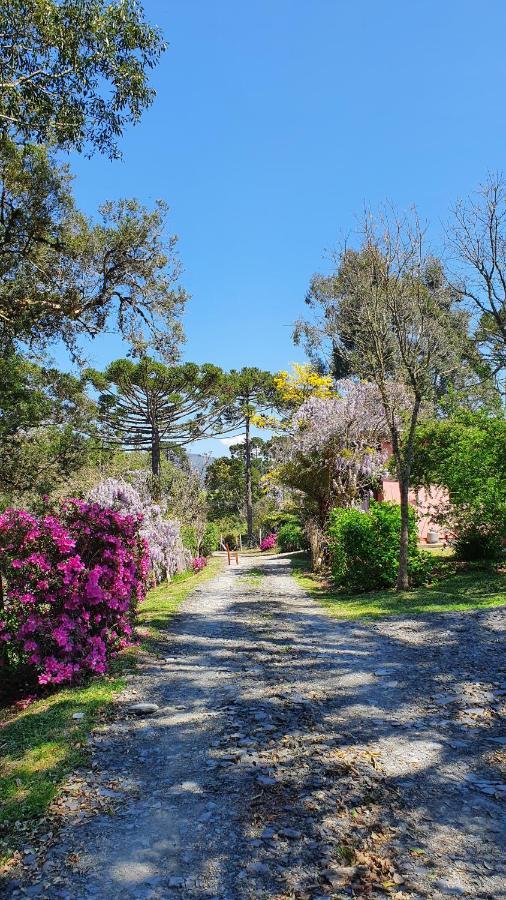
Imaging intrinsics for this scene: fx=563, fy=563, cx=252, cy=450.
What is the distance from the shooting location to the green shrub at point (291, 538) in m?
31.4

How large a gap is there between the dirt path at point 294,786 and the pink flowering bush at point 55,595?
76 centimetres

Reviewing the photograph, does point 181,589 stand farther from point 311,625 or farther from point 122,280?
point 122,280

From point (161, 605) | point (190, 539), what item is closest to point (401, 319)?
point (161, 605)

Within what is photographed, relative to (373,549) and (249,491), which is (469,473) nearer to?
(373,549)

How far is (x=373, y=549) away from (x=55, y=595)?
8159mm

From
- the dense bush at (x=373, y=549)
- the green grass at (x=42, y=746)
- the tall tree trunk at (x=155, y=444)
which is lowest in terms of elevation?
the green grass at (x=42, y=746)

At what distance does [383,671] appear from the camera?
6.03 metres

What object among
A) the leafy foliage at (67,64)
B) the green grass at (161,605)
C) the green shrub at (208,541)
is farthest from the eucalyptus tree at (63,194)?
the green shrub at (208,541)

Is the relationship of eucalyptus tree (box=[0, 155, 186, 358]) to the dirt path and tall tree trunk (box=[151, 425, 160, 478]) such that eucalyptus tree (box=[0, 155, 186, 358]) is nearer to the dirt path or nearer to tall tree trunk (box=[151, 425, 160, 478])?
the dirt path

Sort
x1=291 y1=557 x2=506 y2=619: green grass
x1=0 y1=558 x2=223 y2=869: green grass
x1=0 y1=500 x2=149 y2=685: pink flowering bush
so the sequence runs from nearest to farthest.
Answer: x1=0 y1=558 x2=223 y2=869: green grass
x1=0 y1=500 x2=149 y2=685: pink flowering bush
x1=291 y1=557 x2=506 y2=619: green grass

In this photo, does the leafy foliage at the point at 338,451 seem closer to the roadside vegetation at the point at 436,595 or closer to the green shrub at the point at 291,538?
the roadside vegetation at the point at 436,595

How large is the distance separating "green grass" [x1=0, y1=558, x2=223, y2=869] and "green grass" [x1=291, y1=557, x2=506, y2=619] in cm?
484

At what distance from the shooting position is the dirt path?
8.67ft

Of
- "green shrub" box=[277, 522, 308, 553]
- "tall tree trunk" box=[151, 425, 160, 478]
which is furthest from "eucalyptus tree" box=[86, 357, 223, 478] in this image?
"green shrub" box=[277, 522, 308, 553]
